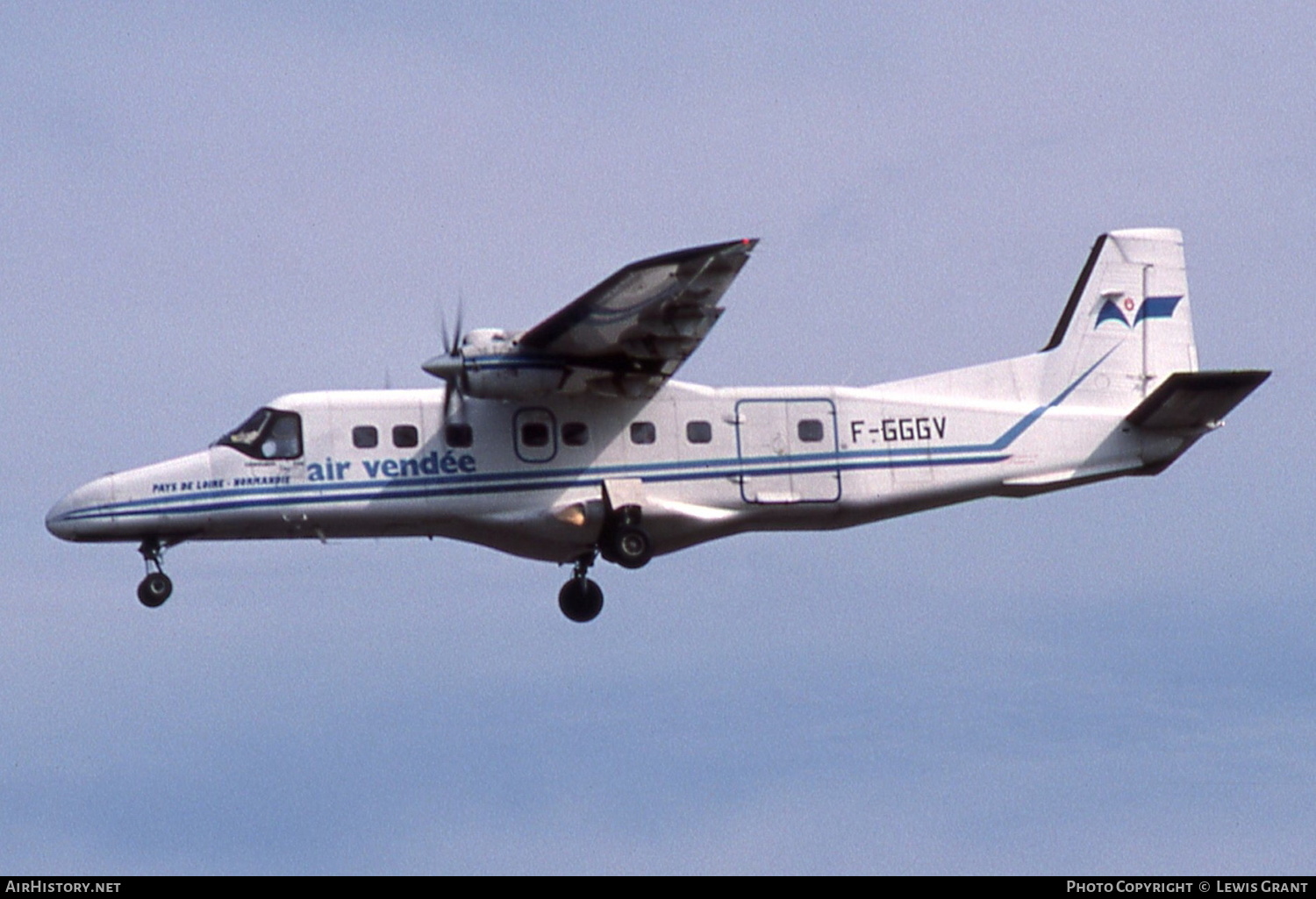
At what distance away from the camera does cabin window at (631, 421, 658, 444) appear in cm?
2264

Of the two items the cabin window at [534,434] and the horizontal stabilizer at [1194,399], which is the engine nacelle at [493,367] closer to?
the cabin window at [534,434]

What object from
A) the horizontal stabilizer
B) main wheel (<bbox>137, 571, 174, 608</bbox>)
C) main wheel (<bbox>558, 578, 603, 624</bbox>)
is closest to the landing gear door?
main wheel (<bbox>558, 578, 603, 624</bbox>)

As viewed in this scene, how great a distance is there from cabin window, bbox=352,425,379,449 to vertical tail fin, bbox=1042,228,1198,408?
837cm

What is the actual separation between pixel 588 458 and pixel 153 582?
16.9 ft

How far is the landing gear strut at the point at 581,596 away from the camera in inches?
913

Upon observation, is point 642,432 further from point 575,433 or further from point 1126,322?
point 1126,322

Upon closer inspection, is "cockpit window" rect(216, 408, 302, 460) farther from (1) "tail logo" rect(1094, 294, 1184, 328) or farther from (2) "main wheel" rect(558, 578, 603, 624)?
(1) "tail logo" rect(1094, 294, 1184, 328)

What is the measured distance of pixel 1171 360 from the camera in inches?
976

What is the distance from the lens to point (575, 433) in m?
22.5

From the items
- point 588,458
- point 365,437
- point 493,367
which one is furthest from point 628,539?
point 365,437

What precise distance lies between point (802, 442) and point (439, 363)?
4.41 metres

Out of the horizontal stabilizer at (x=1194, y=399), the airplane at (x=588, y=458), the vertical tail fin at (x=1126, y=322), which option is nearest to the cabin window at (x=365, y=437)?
→ the airplane at (x=588, y=458)
